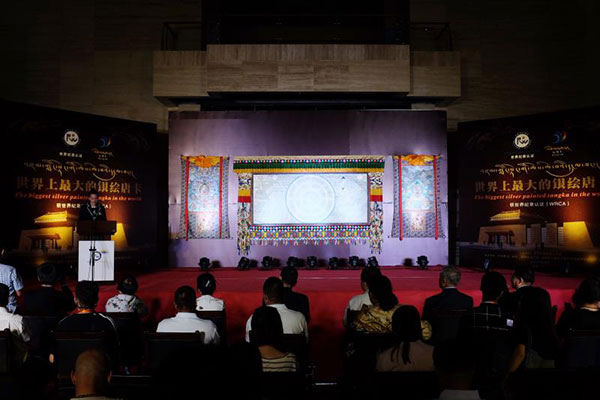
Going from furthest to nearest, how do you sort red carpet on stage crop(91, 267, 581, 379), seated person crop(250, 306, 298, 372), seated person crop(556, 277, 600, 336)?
1. red carpet on stage crop(91, 267, 581, 379)
2. seated person crop(556, 277, 600, 336)
3. seated person crop(250, 306, 298, 372)

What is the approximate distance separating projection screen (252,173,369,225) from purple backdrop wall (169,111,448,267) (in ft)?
1.41

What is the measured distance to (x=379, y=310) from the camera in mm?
3295

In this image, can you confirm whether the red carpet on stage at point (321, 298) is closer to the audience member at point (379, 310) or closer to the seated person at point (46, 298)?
the seated person at point (46, 298)

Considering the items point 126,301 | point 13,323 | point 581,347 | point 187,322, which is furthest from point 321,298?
point 13,323

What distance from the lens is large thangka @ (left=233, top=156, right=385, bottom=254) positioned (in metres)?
8.67

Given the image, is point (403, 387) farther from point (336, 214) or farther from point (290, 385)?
point (336, 214)

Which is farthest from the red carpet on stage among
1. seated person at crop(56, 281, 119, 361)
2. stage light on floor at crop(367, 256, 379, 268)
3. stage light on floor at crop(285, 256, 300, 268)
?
seated person at crop(56, 281, 119, 361)

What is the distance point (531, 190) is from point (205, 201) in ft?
17.6

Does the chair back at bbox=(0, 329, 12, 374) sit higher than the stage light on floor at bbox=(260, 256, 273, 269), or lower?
lower

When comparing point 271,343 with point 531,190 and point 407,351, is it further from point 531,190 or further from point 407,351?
point 531,190

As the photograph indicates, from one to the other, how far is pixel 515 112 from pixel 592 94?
4.37 feet

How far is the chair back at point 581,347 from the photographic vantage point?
2986 millimetres

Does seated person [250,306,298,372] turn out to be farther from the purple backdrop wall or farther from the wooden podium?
the purple backdrop wall

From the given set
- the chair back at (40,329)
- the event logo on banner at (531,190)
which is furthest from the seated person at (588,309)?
the event logo on banner at (531,190)
